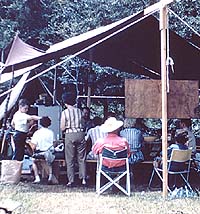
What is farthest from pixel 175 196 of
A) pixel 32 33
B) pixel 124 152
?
pixel 32 33

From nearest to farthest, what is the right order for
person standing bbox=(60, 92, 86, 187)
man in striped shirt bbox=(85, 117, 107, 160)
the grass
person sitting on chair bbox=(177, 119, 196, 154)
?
the grass, person standing bbox=(60, 92, 86, 187), man in striped shirt bbox=(85, 117, 107, 160), person sitting on chair bbox=(177, 119, 196, 154)

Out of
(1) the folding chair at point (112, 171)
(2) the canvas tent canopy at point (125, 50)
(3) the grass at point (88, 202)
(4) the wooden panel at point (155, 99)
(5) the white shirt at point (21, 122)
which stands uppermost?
(2) the canvas tent canopy at point (125, 50)

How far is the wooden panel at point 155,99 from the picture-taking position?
6246 mm

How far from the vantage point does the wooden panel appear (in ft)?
20.5

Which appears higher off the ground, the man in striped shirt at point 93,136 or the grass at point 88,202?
the man in striped shirt at point 93,136

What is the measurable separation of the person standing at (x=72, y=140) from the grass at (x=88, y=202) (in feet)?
1.05

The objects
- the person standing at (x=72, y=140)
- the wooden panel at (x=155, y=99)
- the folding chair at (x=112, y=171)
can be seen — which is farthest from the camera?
the person standing at (x=72, y=140)

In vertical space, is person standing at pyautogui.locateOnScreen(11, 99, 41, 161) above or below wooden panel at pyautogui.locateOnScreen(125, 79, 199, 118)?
below

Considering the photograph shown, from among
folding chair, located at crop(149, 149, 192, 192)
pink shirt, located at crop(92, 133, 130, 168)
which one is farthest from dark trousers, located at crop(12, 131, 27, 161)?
folding chair, located at crop(149, 149, 192, 192)

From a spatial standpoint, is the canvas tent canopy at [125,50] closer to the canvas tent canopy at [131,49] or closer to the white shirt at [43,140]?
the canvas tent canopy at [131,49]

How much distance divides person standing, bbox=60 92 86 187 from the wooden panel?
36.5 inches

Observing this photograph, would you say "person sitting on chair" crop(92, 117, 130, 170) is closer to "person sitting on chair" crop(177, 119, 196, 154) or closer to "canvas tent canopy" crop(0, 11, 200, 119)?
"canvas tent canopy" crop(0, 11, 200, 119)

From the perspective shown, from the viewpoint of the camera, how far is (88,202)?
5.62 metres

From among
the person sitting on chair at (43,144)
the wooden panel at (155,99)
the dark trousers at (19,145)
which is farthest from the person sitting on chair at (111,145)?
the dark trousers at (19,145)
